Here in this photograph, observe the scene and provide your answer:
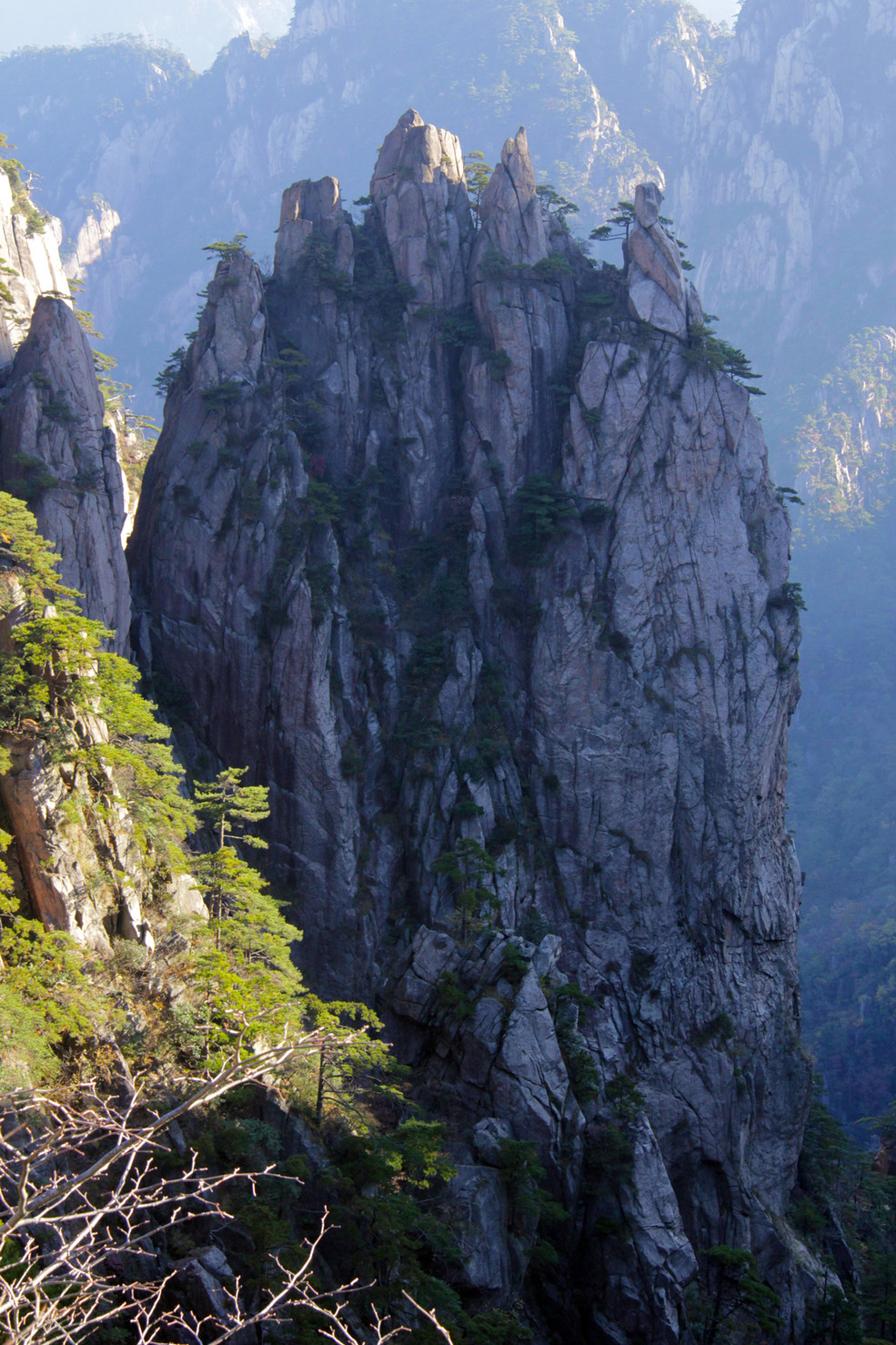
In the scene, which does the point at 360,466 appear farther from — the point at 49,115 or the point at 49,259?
the point at 49,115

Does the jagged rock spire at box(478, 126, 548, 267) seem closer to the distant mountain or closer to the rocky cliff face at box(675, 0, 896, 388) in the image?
the rocky cliff face at box(675, 0, 896, 388)

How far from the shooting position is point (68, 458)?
1199 inches

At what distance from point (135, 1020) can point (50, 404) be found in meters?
20.0

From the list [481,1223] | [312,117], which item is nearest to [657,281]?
[481,1223]

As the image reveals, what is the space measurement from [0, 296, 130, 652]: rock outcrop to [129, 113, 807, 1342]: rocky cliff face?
4.23 meters

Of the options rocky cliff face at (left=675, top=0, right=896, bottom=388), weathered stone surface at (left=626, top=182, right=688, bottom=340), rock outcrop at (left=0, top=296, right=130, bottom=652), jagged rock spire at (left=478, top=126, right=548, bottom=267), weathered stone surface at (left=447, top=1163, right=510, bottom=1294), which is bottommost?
weathered stone surface at (left=447, top=1163, right=510, bottom=1294)

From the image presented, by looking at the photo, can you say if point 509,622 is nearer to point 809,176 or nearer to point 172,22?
point 809,176

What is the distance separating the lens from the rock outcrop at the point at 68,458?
29.4 m

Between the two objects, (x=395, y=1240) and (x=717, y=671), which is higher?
(x=717, y=671)

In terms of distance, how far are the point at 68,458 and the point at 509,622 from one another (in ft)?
54.7

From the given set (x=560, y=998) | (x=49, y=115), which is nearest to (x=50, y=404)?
(x=560, y=998)

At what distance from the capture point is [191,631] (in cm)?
3512

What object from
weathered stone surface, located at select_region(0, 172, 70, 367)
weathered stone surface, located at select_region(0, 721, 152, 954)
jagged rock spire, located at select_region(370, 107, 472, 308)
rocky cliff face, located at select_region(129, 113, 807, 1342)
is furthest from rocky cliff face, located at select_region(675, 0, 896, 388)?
weathered stone surface, located at select_region(0, 721, 152, 954)

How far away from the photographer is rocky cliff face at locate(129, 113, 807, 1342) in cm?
3416
